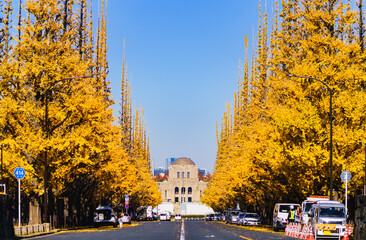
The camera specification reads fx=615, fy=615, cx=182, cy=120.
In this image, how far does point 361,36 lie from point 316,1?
20.9 feet

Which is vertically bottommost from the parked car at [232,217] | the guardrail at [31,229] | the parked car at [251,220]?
the parked car at [232,217]

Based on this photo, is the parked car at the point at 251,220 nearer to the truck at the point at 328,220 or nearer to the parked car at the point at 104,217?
the parked car at the point at 104,217

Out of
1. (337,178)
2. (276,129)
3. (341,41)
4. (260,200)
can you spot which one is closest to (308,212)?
(337,178)

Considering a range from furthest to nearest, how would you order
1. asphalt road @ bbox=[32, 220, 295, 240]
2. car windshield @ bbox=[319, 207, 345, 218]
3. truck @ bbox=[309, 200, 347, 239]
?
car windshield @ bbox=[319, 207, 345, 218] < truck @ bbox=[309, 200, 347, 239] < asphalt road @ bbox=[32, 220, 295, 240]

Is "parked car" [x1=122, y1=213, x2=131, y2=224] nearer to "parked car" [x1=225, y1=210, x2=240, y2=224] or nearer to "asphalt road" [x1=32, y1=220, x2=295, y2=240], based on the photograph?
"parked car" [x1=225, y1=210, x2=240, y2=224]

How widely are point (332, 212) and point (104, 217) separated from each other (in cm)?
2704

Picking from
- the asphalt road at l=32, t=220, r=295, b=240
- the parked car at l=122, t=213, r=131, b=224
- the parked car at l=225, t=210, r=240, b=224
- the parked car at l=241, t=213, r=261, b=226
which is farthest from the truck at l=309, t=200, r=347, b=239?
the parked car at l=225, t=210, r=240, b=224

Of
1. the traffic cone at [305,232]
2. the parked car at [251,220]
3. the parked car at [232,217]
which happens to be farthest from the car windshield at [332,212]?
the parked car at [232,217]

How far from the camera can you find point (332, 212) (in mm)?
32656

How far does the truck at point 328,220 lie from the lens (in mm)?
31781

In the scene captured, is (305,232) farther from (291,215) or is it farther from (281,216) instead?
(281,216)

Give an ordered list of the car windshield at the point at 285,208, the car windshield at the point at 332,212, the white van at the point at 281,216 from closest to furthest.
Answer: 1. the car windshield at the point at 332,212
2. the white van at the point at 281,216
3. the car windshield at the point at 285,208

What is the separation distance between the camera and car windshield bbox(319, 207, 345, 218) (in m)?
32.6

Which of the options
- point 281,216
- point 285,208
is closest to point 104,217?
point 281,216
